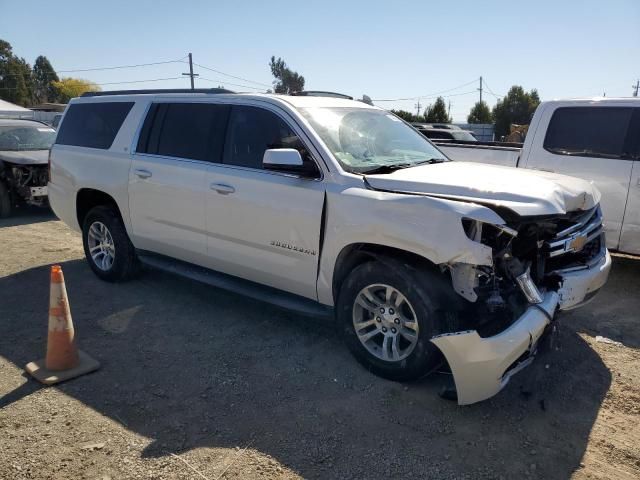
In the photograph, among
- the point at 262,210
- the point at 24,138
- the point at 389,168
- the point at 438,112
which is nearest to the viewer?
the point at 389,168

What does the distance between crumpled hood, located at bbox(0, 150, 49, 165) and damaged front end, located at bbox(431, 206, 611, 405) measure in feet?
29.0

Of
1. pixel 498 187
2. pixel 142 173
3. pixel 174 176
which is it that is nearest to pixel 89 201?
pixel 142 173

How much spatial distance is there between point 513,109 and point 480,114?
399 centimetres

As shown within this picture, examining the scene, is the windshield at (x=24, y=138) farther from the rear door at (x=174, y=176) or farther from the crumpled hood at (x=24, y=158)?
the rear door at (x=174, y=176)

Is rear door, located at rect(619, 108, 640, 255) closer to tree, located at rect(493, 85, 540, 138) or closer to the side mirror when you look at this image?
the side mirror

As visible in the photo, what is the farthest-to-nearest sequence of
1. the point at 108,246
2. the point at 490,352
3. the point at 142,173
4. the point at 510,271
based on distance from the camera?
the point at 108,246, the point at 142,173, the point at 510,271, the point at 490,352

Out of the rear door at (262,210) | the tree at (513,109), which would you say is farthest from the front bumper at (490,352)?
the tree at (513,109)

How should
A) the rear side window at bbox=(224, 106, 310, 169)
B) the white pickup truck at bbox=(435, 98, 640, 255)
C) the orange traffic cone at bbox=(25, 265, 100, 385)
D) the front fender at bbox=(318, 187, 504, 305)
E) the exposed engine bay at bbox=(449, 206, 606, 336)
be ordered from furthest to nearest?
the white pickup truck at bbox=(435, 98, 640, 255)
the rear side window at bbox=(224, 106, 310, 169)
the orange traffic cone at bbox=(25, 265, 100, 385)
the exposed engine bay at bbox=(449, 206, 606, 336)
the front fender at bbox=(318, 187, 504, 305)

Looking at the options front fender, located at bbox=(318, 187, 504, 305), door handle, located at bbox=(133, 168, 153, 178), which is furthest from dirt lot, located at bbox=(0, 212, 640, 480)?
door handle, located at bbox=(133, 168, 153, 178)

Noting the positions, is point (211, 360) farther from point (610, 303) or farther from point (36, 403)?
point (610, 303)

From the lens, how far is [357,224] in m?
3.68

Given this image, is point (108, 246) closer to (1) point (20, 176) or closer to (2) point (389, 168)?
(2) point (389, 168)

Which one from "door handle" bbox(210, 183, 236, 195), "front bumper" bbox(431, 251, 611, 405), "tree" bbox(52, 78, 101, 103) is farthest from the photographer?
"tree" bbox(52, 78, 101, 103)

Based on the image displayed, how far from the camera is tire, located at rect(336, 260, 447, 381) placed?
134 inches
